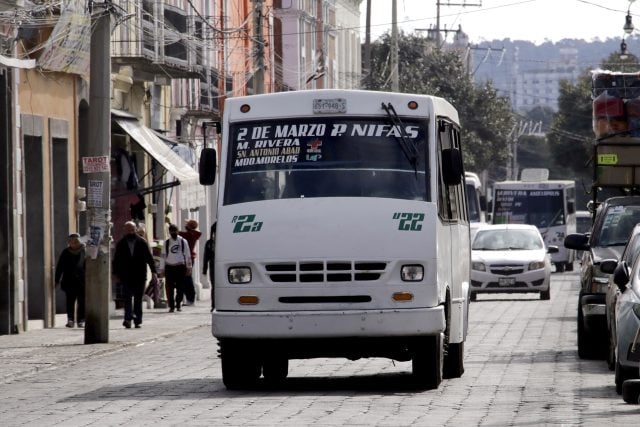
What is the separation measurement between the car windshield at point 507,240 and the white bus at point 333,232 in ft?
78.1

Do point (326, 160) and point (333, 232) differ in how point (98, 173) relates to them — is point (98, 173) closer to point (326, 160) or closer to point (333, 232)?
point (326, 160)

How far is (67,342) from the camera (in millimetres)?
26594

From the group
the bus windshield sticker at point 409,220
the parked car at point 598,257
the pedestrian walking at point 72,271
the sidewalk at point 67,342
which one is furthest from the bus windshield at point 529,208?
the bus windshield sticker at point 409,220

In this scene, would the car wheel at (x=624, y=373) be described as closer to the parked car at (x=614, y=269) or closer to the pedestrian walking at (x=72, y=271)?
the parked car at (x=614, y=269)

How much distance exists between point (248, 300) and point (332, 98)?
82.3 inches

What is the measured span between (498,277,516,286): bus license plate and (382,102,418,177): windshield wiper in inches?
907

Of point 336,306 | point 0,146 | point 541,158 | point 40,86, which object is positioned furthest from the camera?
point 541,158

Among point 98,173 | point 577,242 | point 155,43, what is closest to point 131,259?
point 98,173

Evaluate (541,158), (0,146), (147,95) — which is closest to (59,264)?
(0,146)

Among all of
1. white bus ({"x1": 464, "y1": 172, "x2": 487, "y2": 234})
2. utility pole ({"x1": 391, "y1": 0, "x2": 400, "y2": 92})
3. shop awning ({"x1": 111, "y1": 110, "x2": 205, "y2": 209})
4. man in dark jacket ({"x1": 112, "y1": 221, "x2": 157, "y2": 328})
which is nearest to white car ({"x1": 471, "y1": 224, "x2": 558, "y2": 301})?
shop awning ({"x1": 111, "y1": 110, "x2": 205, "y2": 209})

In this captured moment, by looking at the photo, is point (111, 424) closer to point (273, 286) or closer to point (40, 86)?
point (273, 286)

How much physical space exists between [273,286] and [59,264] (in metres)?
14.5

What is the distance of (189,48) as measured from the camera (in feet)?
138

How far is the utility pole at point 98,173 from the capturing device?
25719 millimetres
